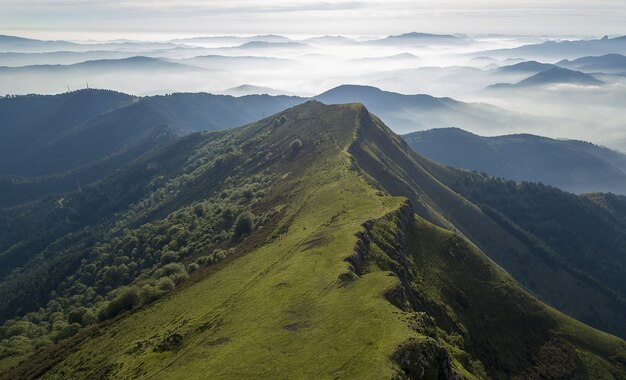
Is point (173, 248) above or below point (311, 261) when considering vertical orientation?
below

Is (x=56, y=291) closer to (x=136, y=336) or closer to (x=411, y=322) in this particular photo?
(x=136, y=336)

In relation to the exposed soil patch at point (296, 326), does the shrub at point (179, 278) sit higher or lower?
lower

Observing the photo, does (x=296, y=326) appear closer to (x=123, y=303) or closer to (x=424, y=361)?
(x=424, y=361)

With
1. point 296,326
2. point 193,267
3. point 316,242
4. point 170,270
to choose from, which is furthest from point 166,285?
point 296,326

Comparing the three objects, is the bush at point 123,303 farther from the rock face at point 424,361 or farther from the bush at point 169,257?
the rock face at point 424,361

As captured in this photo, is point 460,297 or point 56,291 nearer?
point 460,297

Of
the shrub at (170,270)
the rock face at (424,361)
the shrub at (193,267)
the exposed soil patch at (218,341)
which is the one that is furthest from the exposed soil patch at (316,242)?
the shrub at (170,270)

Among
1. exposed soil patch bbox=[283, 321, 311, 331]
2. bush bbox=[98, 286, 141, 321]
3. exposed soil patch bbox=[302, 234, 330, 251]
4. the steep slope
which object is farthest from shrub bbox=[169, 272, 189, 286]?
exposed soil patch bbox=[283, 321, 311, 331]

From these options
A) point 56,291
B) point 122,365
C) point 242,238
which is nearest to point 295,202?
point 242,238
